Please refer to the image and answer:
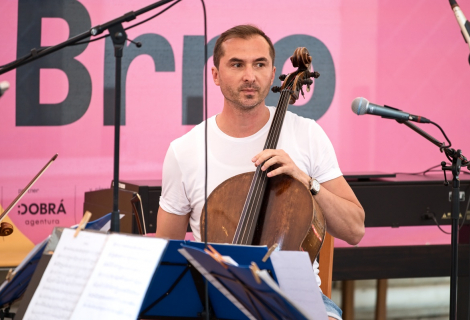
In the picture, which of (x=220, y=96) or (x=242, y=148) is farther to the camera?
(x=220, y=96)

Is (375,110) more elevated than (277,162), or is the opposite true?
(375,110)

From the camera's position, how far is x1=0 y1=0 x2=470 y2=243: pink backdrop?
135 inches

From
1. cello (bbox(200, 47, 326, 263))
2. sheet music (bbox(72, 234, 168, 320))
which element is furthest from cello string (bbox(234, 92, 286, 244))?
sheet music (bbox(72, 234, 168, 320))

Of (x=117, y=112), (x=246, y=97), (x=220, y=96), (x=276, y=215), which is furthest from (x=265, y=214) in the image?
(x=220, y=96)

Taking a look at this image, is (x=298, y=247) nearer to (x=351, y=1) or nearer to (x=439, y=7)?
(x=351, y=1)

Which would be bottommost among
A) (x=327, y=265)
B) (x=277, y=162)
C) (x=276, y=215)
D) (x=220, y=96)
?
(x=327, y=265)

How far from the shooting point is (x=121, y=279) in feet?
3.86

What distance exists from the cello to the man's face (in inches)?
9.5

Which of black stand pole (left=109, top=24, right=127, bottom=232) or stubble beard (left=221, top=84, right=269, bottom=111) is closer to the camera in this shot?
black stand pole (left=109, top=24, right=127, bottom=232)

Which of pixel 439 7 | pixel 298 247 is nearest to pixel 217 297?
pixel 298 247

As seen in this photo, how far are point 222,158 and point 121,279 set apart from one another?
98cm

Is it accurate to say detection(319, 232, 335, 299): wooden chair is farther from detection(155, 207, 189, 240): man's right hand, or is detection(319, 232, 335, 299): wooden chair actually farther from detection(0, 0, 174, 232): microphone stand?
detection(0, 0, 174, 232): microphone stand

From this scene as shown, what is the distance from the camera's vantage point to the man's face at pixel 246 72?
2.08m

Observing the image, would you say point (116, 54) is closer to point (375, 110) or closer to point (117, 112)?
point (117, 112)
